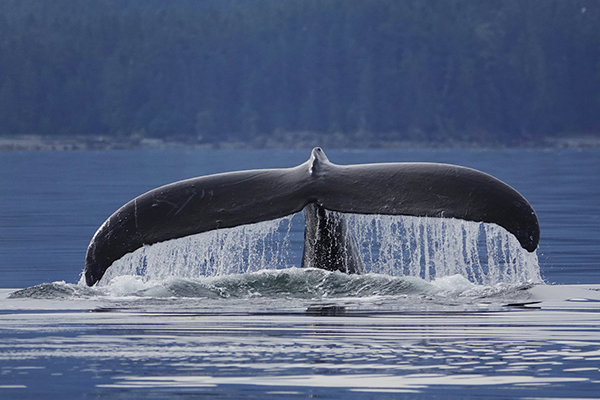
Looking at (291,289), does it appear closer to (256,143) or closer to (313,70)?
(256,143)

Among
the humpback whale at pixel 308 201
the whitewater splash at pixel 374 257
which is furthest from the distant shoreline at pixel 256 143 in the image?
the humpback whale at pixel 308 201

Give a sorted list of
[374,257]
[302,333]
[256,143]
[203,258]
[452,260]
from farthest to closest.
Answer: [256,143] → [374,257] → [203,258] → [452,260] → [302,333]

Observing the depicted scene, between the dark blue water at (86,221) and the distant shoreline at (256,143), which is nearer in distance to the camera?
the dark blue water at (86,221)

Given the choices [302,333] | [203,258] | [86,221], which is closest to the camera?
[302,333]

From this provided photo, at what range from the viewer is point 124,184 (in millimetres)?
40750

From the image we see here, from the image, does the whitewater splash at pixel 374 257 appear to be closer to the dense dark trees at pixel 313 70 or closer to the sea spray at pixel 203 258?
the sea spray at pixel 203 258

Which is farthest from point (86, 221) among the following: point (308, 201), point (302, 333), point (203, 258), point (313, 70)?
point (313, 70)

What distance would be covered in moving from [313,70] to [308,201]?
486 feet

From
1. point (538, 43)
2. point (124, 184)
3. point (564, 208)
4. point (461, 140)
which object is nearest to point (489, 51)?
point (538, 43)

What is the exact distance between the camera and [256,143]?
5438 inches

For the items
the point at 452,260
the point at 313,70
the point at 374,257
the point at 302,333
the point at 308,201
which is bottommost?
the point at 302,333

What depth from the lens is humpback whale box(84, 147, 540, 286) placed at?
9641 mm

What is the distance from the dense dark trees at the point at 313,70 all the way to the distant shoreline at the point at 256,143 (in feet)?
9.31

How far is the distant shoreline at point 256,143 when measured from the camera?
132 meters
